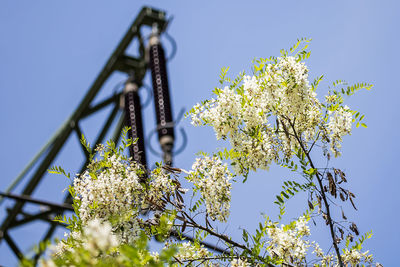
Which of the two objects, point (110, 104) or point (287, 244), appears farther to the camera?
point (110, 104)

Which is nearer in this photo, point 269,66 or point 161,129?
point 269,66

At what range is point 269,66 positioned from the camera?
9.91 ft

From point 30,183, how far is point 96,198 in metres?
7.01

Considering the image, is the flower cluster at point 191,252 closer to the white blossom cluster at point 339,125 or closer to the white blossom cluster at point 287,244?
the white blossom cluster at point 287,244

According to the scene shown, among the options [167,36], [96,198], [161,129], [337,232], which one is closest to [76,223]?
[96,198]

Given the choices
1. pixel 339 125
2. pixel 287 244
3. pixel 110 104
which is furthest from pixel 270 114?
pixel 110 104

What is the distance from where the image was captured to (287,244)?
2830 mm

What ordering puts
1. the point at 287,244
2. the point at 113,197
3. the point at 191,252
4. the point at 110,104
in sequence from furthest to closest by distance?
the point at 110,104, the point at 191,252, the point at 287,244, the point at 113,197

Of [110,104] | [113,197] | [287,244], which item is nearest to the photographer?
[113,197]

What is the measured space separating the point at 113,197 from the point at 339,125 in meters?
1.45

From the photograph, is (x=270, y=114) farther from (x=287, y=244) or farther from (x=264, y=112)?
(x=287, y=244)

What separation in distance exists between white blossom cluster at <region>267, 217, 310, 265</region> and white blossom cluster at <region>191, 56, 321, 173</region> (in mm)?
405

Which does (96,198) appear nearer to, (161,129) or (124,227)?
(124,227)

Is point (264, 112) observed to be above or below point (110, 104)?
below
